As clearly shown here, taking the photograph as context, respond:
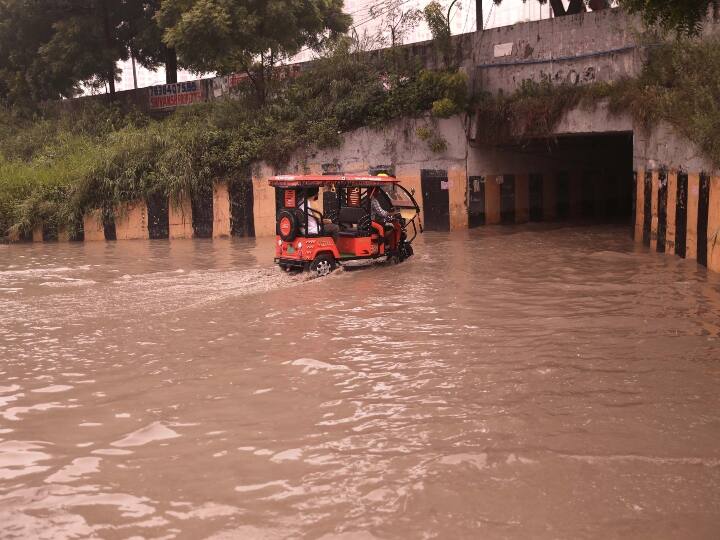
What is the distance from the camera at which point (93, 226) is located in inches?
849

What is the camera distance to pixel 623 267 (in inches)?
551

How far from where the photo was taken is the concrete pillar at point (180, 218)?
2145 cm

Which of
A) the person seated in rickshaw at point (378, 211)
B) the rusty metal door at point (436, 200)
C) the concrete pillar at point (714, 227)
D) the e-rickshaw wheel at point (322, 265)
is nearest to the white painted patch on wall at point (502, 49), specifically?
the rusty metal door at point (436, 200)

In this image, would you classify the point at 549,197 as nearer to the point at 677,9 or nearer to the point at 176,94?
the point at 176,94

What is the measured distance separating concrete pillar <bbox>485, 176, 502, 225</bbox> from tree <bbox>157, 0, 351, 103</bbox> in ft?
25.3

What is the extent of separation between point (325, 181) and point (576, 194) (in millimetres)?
12169

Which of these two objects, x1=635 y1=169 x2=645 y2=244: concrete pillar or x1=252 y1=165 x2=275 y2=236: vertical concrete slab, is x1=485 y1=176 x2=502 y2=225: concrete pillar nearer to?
x1=635 y1=169 x2=645 y2=244: concrete pillar

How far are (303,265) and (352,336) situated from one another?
4.44m

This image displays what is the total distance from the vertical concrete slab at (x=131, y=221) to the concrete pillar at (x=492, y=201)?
9333 mm

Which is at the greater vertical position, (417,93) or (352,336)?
(417,93)

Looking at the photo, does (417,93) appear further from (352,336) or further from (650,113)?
(352,336)

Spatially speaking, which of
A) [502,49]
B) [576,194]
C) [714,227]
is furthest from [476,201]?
[714,227]

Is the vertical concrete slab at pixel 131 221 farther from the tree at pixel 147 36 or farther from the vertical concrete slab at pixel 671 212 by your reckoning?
the vertical concrete slab at pixel 671 212

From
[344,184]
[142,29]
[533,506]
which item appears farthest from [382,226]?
[142,29]
